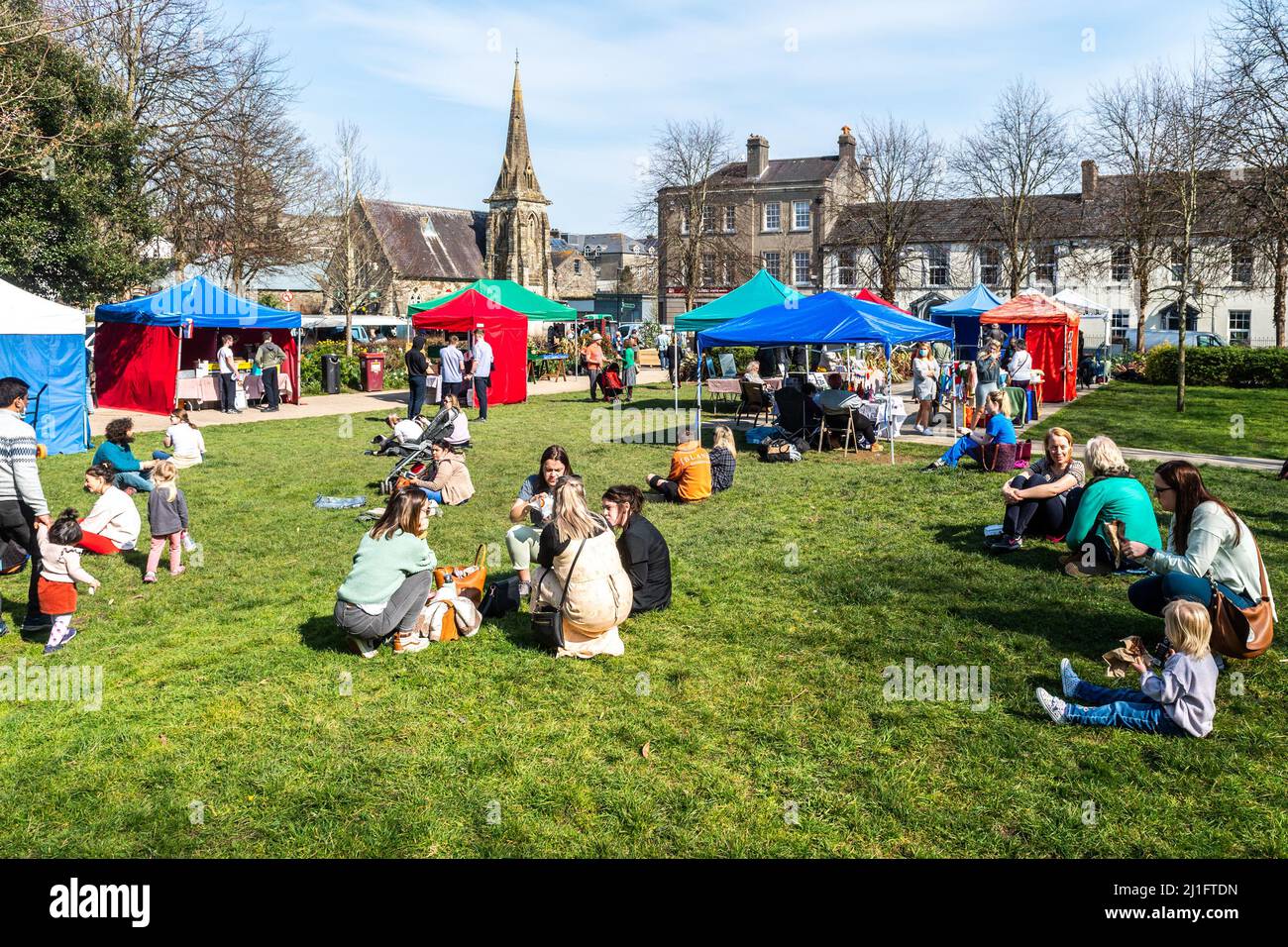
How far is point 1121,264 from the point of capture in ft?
146

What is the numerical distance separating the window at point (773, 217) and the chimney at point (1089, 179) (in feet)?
53.7

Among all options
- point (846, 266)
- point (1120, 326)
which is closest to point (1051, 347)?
point (1120, 326)

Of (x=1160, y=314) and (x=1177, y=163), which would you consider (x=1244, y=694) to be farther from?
(x=1160, y=314)

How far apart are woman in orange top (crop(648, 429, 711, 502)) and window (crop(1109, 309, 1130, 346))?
4353 cm

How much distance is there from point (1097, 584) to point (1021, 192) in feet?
130

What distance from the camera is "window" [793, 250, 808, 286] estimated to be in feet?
186

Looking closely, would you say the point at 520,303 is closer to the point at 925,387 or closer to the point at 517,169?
the point at 925,387

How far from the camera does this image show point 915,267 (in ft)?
168

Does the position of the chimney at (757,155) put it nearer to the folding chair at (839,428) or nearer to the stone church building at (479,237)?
the stone church building at (479,237)

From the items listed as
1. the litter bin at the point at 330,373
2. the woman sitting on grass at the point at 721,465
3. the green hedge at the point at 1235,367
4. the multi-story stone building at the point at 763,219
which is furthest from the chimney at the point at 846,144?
the woman sitting on grass at the point at 721,465

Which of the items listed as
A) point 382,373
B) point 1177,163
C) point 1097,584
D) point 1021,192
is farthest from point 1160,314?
point 1097,584

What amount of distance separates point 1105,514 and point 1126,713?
2.93 m

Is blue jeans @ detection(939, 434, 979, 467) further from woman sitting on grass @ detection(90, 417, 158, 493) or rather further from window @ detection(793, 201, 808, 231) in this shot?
window @ detection(793, 201, 808, 231)

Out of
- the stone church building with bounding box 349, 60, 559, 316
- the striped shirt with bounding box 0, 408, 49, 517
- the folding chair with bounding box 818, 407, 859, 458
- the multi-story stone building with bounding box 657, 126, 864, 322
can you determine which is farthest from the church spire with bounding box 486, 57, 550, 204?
the striped shirt with bounding box 0, 408, 49, 517
